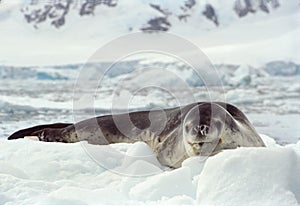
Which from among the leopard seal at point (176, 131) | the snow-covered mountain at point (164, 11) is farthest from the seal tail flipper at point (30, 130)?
the snow-covered mountain at point (164, 11)

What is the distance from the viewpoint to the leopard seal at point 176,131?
2230 millimetres

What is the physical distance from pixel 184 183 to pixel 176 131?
2.70 ft

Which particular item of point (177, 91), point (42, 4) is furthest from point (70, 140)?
point (42, 4)

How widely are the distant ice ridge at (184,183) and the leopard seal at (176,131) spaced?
19 centimetres

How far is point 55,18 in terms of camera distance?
10102 millimetres

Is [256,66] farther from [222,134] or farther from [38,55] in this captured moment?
[222,134]

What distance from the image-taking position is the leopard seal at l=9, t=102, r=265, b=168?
2.23m

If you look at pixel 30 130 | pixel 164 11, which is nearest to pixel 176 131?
pixel 30 130

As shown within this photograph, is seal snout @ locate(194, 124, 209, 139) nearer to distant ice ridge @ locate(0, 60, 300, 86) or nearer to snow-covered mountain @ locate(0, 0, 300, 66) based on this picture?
distant ice ridge @ locate(0, 60, 300, 86)

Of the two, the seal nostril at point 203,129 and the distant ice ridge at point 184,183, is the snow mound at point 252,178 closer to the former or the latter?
the distant ice ridge at point 184,183

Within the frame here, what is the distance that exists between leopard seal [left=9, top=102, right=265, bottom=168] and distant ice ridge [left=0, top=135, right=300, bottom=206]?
0.63ft

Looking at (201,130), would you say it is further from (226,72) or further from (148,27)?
(148,27)

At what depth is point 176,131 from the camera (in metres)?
2.58

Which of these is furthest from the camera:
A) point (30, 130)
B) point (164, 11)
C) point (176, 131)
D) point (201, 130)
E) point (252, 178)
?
point (164, 11)
